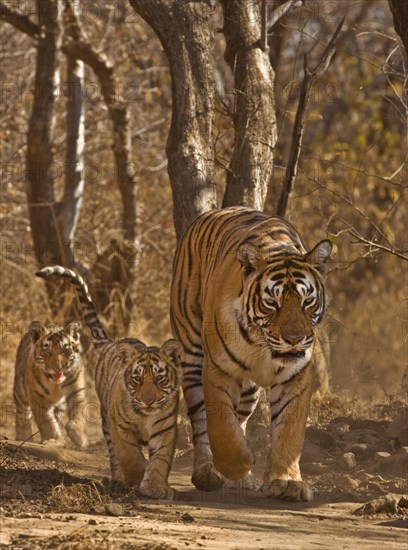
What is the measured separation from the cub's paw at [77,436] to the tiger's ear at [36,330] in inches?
28.6

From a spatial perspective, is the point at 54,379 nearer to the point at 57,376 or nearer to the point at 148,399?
the point at 57,376

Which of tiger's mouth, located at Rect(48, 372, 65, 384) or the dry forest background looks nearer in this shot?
tiger's mouth, located at Rect(48, 372, 65, 384)

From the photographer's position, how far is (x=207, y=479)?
6551 millimetres

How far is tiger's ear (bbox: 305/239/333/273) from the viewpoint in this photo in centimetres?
631

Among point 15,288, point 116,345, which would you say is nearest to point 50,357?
point 116,345

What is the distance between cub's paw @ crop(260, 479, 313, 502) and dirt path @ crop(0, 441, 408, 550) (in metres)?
0.06

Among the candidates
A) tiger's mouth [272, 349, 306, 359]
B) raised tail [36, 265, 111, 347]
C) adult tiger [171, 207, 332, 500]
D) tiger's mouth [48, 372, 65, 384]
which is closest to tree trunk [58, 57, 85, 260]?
tiger's mouth [48, 372, 65, 384]

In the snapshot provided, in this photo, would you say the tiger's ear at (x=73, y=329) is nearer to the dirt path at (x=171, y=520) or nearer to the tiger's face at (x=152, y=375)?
the dirt path at (x=171, y=520)

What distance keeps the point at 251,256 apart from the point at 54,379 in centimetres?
287

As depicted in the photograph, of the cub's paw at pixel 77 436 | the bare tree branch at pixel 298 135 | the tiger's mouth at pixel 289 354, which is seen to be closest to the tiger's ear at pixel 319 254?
the tiger's mouth at pixel 289 354

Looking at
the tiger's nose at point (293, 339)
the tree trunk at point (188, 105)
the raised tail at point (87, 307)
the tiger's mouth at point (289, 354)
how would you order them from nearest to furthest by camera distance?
the tiger's nose at point (293, 339) < the tiger's mouth at point (289, 354) < the raised tail at point (87, 307) < the tree trunk at point (188, 105)

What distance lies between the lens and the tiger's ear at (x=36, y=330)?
8.64 metres

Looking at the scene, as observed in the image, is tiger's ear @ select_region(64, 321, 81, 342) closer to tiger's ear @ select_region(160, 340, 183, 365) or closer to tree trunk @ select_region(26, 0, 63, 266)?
tiger's ear @ select_region(160, 340, 183, 365)

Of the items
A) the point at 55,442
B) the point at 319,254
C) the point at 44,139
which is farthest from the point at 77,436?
the point at 44,139
